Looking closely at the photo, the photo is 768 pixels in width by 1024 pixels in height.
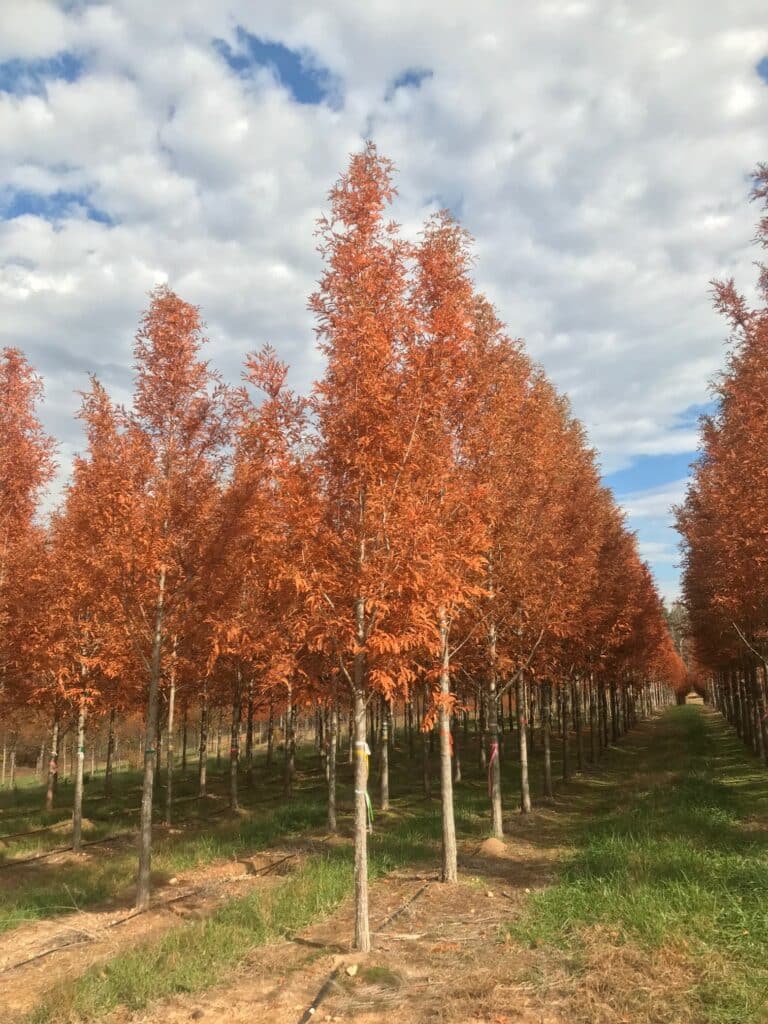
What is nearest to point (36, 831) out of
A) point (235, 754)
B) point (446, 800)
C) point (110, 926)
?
point (235, 754)

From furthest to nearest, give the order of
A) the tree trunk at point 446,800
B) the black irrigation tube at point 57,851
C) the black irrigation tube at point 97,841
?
the black irrigation tube at point 97,841 → the black irrigation tube at point 57,851 → the tree trunk at point 446,800

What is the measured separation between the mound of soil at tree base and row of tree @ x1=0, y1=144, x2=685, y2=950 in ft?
2.58

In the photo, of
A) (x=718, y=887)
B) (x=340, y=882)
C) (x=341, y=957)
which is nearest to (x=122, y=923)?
(x=340, y=882)

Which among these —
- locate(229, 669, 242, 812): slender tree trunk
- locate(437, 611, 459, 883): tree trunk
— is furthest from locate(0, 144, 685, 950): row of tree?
locate(229, 669, 242, 812): slender tree trunk

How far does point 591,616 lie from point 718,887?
11223 millimetres

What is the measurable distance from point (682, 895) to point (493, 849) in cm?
580

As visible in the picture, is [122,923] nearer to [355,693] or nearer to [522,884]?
[355,693]

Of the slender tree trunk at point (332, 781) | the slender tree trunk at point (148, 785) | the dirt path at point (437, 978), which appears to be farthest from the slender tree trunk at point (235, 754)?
the dirt path at point (437, 978)

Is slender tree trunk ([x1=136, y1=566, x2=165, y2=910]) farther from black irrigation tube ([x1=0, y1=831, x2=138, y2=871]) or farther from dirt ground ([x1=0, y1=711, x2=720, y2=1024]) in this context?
black irrigation tube ([x1=0, y1=831, x2=138, y2=871])

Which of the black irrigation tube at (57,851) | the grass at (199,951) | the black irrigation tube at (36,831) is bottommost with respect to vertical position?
the black irrigation tube at (36,831)

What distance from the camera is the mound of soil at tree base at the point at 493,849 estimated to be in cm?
1298

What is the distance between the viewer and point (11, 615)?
17.0 m

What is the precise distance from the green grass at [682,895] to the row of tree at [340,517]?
230cm

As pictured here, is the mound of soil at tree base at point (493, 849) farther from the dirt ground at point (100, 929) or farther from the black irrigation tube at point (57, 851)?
the black irrigation tube at point (57, 851)
